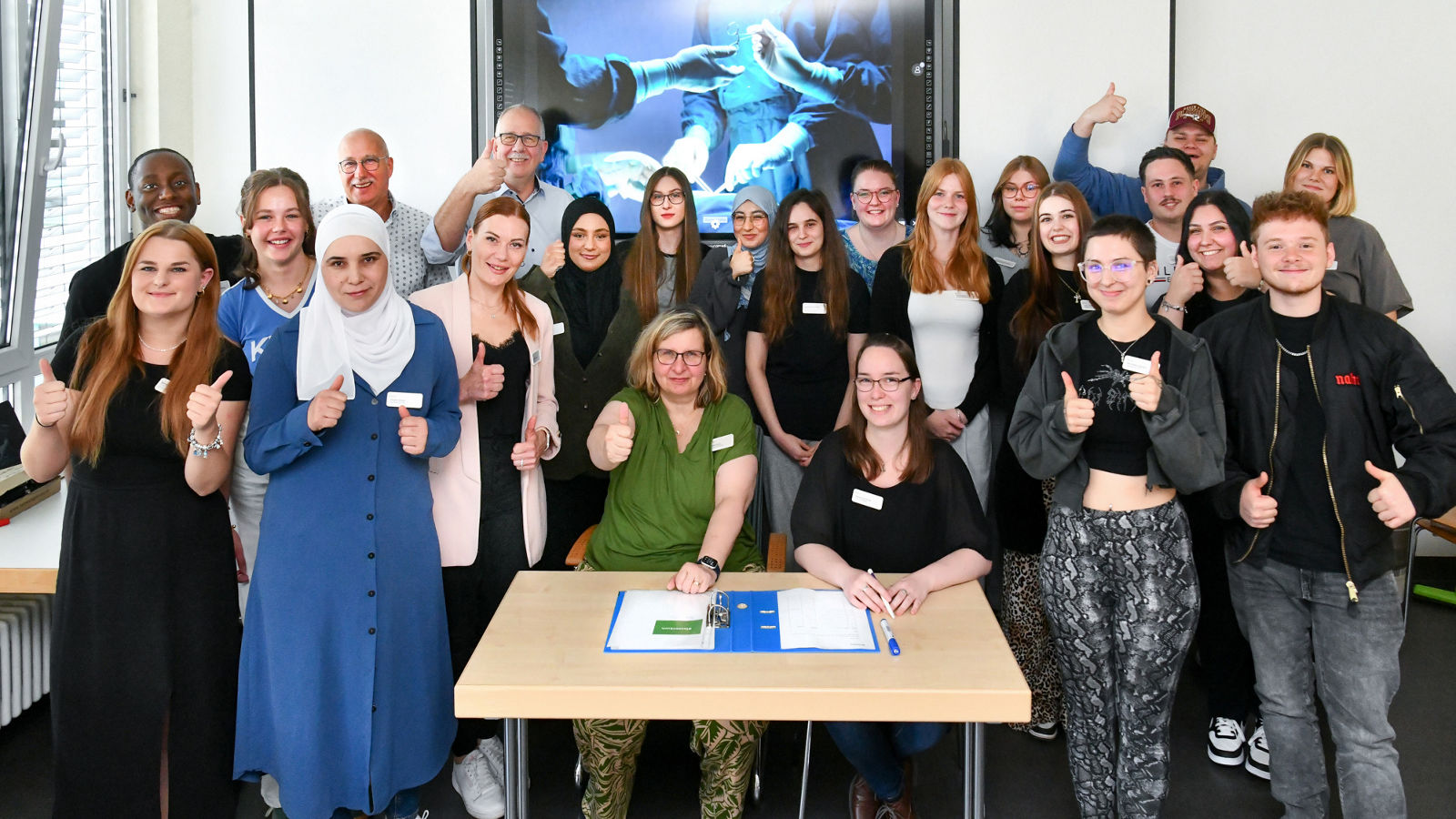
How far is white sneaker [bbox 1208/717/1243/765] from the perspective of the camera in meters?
2.99

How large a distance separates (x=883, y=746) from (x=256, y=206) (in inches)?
84.3

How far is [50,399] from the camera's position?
2193 mm

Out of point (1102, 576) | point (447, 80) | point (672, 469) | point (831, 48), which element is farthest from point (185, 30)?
point (1102, 576)

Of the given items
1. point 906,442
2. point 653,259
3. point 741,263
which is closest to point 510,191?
point 653,259

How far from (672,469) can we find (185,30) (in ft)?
10.6

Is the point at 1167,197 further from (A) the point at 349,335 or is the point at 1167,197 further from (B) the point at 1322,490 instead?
(A) the point at 349,335

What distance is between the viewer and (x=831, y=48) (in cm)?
444

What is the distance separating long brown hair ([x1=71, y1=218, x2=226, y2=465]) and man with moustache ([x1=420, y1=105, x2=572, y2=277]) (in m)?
1.10

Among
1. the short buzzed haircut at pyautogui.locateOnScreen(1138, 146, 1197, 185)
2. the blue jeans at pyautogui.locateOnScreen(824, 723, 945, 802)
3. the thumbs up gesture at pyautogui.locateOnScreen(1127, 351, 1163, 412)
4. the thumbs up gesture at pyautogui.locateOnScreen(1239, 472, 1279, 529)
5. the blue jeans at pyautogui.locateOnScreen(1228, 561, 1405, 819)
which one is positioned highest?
the short buzzed haircut at pyautogui.locateOnScreen(1138, 146, 1197, 185)

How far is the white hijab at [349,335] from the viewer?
2318 mm

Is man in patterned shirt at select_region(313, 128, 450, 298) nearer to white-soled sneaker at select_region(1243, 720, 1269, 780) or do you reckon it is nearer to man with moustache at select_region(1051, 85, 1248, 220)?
man with moustache at select_region(1051, 85, 1248, 220)

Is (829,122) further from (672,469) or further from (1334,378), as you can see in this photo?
(1334,378)

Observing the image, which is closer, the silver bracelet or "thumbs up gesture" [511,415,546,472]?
the silver bracelet

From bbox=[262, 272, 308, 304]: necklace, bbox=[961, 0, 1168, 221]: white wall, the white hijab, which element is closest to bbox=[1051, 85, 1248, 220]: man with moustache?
bbox=[961, 0, 1168, 221]: white wall
